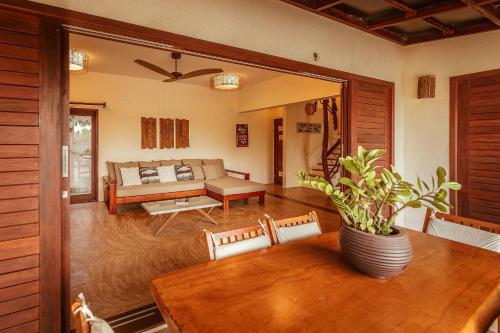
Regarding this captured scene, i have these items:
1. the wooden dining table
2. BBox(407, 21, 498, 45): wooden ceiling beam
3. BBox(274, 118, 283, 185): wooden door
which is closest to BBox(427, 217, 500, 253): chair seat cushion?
the wooden dining table

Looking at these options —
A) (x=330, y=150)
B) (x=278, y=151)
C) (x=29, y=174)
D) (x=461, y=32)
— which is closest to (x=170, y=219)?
(x=29, y=174)

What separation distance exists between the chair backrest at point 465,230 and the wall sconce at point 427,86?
2.20 meters

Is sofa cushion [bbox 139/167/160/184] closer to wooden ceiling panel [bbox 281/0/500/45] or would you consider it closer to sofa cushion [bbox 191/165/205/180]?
sofa cushion [bbox 191/165/205/180]

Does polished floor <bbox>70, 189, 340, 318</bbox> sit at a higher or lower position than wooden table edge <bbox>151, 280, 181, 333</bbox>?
lower

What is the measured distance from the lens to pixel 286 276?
3.90 feet

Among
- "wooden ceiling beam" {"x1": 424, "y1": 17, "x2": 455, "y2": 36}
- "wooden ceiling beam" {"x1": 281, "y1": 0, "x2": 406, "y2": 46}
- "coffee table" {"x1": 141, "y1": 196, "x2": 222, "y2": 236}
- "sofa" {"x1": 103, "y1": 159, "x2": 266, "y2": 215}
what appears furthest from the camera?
"sofa" {"x1": 103, "y1": 159, "x2": 266, "y2": 215}

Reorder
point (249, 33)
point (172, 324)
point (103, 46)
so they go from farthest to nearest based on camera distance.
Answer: point (103, 46) → point (249, 33) → point (172, 324)

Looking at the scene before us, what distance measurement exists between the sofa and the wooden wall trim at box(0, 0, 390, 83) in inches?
115

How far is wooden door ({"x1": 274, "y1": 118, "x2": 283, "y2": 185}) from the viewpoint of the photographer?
8.20 metres

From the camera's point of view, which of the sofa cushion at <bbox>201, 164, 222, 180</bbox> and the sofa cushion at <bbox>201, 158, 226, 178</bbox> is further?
the sofa cushion at <bbox>201, 158, 226, 178</bbox>

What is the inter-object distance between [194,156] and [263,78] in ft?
7.96

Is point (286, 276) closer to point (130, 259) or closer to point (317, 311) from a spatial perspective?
point (317, 311)

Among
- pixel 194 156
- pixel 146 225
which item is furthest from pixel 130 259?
pixel 194 156

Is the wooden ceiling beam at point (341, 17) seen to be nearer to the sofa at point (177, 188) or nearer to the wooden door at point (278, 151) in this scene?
the sofa at point (177, 188)
